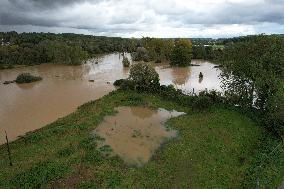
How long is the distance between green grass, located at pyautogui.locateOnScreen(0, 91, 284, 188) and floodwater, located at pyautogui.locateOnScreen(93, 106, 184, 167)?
990 millimetres

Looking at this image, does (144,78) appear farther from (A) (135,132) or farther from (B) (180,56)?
(B) (180,56)

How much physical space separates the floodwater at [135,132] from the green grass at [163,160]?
3.25ft

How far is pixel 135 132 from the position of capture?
1314 inches

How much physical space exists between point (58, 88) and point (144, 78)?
18.8 m

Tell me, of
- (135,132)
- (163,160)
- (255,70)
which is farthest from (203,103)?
(163,160)

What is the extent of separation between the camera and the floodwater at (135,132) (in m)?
28.0

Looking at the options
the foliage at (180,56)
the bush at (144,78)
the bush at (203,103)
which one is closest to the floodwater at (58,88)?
the foliage at (180,56)

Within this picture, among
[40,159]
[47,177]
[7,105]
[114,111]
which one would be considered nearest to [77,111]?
[114,111]

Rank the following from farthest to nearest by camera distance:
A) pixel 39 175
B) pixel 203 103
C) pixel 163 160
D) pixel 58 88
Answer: pixel 58 88 → pixel 203 103 → pixel 163 160 → pixel 39 175

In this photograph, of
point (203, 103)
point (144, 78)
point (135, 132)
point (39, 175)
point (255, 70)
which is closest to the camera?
point (39, 175)

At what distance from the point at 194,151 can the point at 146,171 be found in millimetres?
5314

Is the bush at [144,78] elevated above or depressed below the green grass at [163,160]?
above

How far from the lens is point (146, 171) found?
79.8 feet

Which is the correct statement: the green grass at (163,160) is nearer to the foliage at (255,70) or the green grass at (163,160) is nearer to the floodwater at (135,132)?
the floodwater at (135,132)
